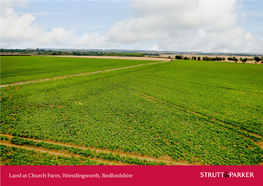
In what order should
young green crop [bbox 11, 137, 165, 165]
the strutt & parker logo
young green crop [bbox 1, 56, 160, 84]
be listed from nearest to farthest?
1. the strutt & parker logo
2. young green crop [bbox 11, 137, 165, 165]
3. young green crop [bbox 1, 56, 160, 84]

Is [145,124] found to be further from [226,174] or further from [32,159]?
[32,159]

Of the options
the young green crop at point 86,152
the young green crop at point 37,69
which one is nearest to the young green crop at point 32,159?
the young green crop at point 86,152

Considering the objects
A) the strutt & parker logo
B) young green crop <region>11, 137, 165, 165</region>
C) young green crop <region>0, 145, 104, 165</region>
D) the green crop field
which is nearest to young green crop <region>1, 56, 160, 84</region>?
the green crop field

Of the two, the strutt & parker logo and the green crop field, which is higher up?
the green crop field

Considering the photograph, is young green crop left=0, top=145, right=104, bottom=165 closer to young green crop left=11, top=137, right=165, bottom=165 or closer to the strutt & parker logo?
young green crop left=11, top=137, right=165, bottom=165

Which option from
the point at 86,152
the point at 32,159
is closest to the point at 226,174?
the point at 86,152

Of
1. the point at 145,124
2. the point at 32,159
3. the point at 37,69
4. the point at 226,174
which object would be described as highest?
the point at 37,69

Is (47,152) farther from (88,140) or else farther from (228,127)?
(228,127)

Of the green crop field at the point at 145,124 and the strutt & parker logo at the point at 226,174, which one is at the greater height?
the green crop field at the point at 145,124

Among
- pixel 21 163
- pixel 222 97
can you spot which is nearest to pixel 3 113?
pixel 21 163

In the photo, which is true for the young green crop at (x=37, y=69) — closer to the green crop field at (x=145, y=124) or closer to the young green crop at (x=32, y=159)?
the green crop field at (x=145, y=124)

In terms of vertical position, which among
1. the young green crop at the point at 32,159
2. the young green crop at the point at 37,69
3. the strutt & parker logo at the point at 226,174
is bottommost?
the strutt & parker logo at the point at 226,174

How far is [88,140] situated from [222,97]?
29.0m

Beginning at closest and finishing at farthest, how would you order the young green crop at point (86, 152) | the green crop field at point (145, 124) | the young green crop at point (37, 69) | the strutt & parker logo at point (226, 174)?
the strutt & parker logo at point (226, 174) → the young green crop at point (86, 152) → the green crop field at point (145, 124) → the young green crop at point (37, 69)
